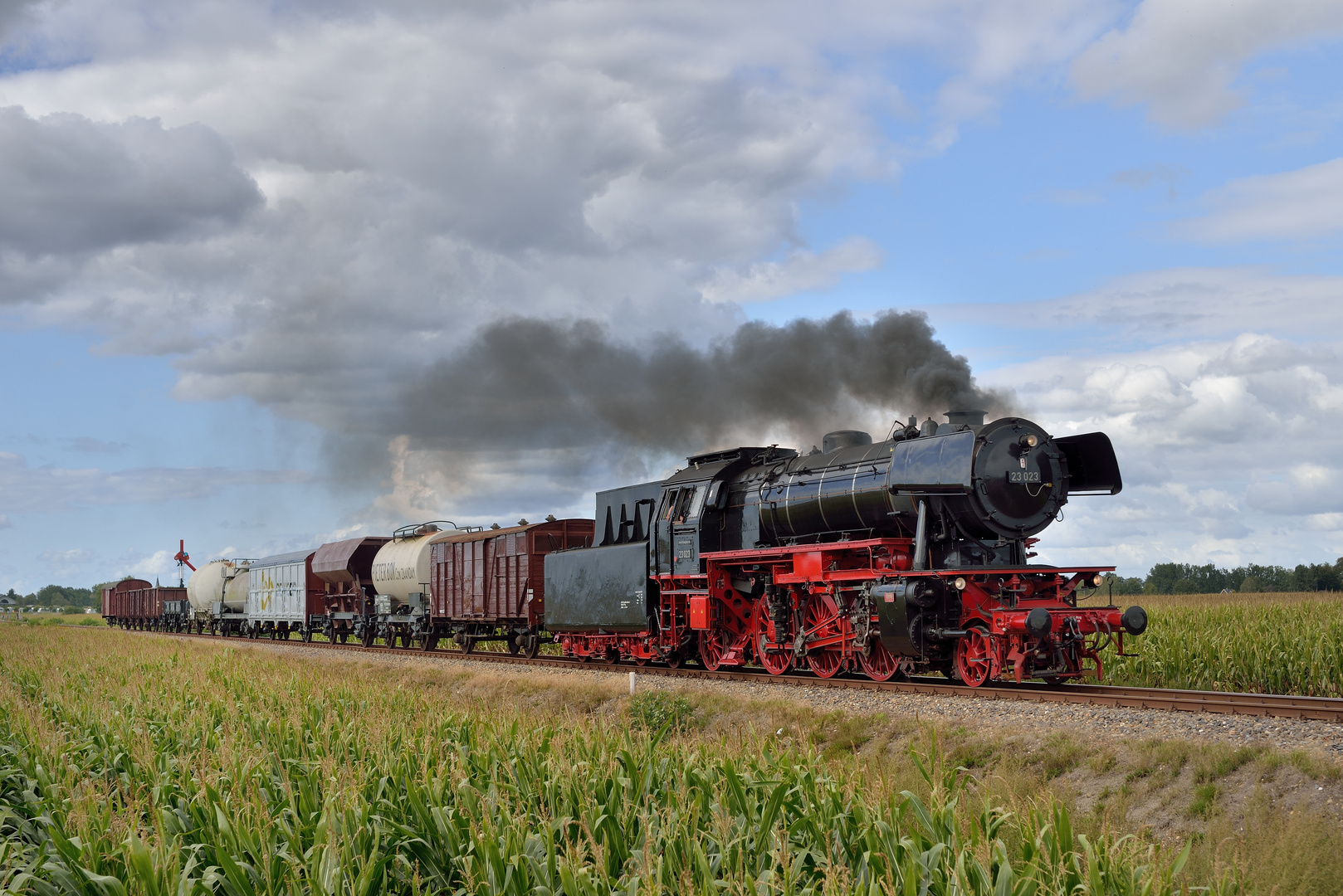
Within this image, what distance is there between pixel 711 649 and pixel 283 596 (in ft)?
103

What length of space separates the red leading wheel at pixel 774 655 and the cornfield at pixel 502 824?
26.7 feet

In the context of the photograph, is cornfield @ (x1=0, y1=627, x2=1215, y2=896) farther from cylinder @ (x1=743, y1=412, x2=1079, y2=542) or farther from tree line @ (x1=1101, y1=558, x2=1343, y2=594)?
tree line @ (x1=1101, y1=558, x2=1343, y2=594)

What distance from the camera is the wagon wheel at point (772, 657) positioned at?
1888cm

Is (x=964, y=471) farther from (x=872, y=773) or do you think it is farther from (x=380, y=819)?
(x=380, y=819)

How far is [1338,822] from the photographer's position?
8.59 meters

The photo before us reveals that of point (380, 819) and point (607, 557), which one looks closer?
point (380, 819)

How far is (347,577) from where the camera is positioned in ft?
130

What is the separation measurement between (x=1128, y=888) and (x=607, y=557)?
1839cm

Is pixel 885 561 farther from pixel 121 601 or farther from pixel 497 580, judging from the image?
pixel 121 601

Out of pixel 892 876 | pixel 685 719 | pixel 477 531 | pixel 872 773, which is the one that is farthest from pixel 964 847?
pixel 477 531

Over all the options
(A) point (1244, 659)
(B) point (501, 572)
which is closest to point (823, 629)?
(A) point (1244, 659)

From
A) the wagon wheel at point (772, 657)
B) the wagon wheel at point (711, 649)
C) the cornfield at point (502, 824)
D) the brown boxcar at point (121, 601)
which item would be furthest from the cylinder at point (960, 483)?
the brown boxcar at point (121, 601)

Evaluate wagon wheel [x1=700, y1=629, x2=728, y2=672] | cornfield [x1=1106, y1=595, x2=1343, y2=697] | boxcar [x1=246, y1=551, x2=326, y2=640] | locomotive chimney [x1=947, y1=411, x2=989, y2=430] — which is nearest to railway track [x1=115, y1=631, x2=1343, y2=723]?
wagon wheel [x1=700, y1=629, x2=728, y2=672]

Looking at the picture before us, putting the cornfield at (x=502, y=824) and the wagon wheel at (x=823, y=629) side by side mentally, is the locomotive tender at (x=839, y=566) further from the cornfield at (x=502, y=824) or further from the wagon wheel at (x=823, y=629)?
the cornfield at (x=502, y=824)
